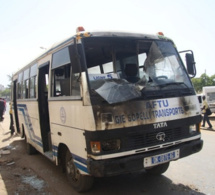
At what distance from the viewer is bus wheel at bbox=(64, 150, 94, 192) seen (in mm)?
4078

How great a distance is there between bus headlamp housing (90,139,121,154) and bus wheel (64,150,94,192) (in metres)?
0.87

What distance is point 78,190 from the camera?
13.9 feet

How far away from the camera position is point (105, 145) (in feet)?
11.4

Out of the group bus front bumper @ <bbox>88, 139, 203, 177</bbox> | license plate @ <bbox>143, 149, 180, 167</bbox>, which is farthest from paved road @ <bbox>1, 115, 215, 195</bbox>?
bus front bumper @ <bbox>88, 139, 203, 177</bbox>

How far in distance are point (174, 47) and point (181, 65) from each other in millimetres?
398

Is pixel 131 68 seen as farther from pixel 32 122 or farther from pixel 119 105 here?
pixel 32 122

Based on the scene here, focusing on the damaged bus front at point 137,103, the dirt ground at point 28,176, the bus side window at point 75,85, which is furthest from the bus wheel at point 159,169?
the bus side window at point 75,85

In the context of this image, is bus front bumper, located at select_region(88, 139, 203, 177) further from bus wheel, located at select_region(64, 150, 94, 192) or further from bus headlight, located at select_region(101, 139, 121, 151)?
bus wheel, located at select_region(64, 150, 94, 192)

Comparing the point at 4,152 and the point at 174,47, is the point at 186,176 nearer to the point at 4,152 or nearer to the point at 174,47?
the point at 174,47

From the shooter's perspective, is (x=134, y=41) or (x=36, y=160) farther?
(x=36, y=160)

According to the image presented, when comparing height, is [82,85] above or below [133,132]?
above

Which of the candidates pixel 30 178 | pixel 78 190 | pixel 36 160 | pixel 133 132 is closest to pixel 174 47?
pixel 133 132

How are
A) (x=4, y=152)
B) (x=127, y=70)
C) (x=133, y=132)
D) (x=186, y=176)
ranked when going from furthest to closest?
(x=4, y=152) < (x=186, y=176) < (x=127, y=70) < (x=133, y=132)

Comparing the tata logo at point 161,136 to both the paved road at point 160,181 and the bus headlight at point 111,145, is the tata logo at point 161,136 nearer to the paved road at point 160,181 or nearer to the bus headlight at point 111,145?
the bus headlight at point 111,145
